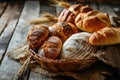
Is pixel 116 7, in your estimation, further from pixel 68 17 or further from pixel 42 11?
pixel 68 17

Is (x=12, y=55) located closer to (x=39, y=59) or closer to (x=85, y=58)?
(x=39, y=59)

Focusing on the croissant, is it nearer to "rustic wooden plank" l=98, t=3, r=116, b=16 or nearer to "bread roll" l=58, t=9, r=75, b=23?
"bread roll" l=58, t=9, r=75, b=23

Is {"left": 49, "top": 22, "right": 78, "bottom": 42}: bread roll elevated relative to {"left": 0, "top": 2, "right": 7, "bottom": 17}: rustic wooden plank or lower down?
elevated

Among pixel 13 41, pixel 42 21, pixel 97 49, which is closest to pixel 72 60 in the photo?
pixel 97 49

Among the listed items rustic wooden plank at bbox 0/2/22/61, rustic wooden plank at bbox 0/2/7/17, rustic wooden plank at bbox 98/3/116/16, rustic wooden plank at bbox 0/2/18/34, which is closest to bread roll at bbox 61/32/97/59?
rustic wooden plank at bbox 0/2/22/61

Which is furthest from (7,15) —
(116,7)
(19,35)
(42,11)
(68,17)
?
(116,7)

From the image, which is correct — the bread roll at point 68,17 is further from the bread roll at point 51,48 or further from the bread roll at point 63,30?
the bread roll at point 51,48
